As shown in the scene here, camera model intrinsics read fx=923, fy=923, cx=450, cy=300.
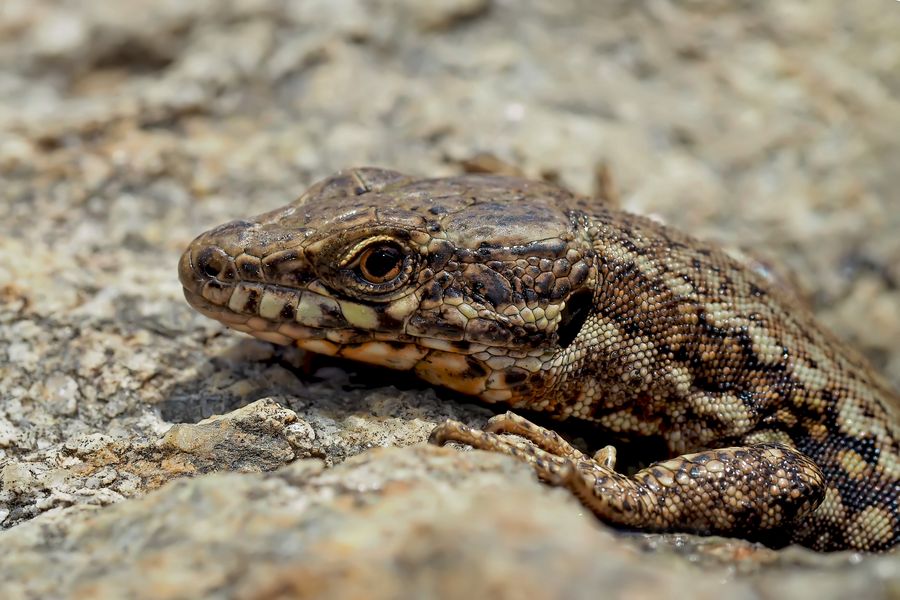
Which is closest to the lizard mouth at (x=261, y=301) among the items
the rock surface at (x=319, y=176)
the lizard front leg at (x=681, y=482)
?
the rock surface at (x=319, y=176)

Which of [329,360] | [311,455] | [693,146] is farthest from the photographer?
[693,146]

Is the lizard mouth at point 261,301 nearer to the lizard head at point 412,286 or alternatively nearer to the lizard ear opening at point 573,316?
the lizard head at point 412,286

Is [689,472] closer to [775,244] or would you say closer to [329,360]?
[329,360]

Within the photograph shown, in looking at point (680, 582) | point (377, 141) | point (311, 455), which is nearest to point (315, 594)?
point (680, 582)

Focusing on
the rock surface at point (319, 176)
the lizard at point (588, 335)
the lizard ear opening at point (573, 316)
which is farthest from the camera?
the lizard ear opening at point (573, 316)

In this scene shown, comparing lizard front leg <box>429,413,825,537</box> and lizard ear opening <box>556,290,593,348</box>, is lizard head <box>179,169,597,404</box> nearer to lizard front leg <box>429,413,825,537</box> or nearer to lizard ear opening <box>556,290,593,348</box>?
lizard ear opening <box>556,290,593,348</box>

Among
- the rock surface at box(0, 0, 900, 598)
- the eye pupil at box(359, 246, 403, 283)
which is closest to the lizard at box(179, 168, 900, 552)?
the eye pupil at box(359, 246, 403, 283)
